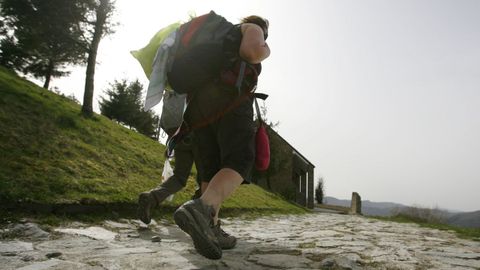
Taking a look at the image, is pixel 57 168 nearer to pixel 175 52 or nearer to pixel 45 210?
pixel 45 210

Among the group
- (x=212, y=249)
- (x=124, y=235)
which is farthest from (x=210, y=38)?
(x=124, y=235)

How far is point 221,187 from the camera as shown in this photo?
2.16 metres

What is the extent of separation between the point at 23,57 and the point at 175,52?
2658 cm

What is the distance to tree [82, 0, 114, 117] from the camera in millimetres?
14781

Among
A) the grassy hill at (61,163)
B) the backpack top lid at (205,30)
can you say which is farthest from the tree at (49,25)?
the backpack top lid at (205,30)

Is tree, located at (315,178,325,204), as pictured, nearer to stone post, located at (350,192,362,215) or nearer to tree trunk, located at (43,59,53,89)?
stone post, located at (350,192,362,215)

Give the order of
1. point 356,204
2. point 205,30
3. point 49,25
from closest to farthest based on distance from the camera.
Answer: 1. point 205,30
2. point 49,25
3. point 356,204

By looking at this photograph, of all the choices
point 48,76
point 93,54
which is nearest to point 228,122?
point 93,54

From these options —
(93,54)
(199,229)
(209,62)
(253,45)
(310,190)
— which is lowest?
(199,229)

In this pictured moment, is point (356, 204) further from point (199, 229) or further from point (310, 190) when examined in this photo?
point (199, 229)

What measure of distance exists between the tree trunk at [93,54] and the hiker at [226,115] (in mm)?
12544

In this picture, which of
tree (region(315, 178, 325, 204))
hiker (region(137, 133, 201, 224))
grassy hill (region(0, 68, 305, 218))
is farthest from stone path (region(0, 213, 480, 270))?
tree (region(315, 178, 325, 204))

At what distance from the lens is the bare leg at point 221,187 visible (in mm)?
2111

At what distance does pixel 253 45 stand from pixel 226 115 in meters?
0.53
